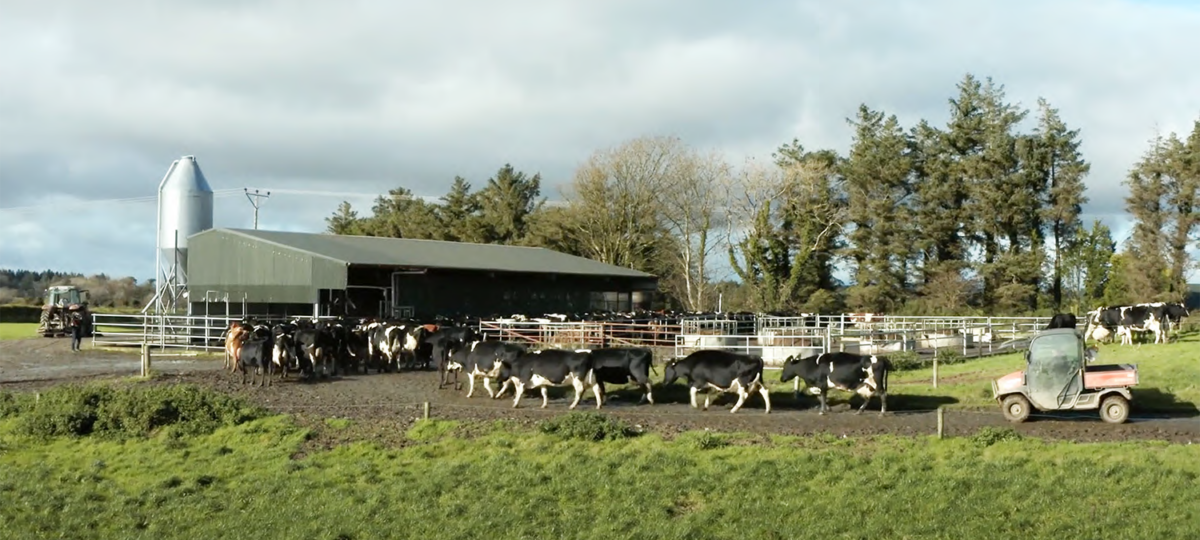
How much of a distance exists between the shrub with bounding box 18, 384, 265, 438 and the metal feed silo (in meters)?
31.7

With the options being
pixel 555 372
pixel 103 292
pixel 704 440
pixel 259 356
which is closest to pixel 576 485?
pixel 704 440

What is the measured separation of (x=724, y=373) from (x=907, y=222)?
1647 inches

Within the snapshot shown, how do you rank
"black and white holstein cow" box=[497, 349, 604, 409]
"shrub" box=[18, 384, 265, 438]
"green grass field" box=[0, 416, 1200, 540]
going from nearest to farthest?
"green grass field" box=[0, 416, 1200, 540]
"shrub" box=[18, 384, 265, 438]
"black and white holstein cow" box=[497, 349, 604, 409]

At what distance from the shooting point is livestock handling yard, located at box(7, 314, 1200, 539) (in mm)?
11820

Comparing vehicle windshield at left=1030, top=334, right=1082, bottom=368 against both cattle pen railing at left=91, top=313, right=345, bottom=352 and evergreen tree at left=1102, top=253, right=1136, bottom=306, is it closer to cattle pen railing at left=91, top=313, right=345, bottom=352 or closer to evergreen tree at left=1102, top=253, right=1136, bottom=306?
cattle pen railing at left=91, top=313, right=345, bottom=352

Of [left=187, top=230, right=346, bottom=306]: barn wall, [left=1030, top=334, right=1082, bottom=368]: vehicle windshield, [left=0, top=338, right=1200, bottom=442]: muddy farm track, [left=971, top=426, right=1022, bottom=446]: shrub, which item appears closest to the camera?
[left=971, top=426, right=1022, bottom=446]: shrub

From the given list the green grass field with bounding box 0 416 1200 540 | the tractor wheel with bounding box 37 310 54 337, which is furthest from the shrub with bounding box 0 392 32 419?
the tractor wheel with bounding box 37 310 54 337

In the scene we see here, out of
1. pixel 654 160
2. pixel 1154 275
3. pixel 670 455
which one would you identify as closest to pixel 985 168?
pixel 1154 275

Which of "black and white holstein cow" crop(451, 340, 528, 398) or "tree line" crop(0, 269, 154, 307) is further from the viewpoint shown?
"tree line" crop(0, 269, 154, 307)

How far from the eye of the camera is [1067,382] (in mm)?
17312

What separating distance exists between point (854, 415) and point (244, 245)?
104 ft

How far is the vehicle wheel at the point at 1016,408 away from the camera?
17.6 metres

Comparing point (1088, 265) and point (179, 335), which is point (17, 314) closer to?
point (179, 335)

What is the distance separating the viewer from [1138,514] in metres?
11.3
